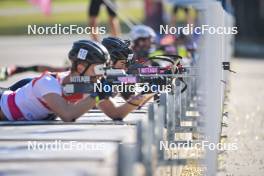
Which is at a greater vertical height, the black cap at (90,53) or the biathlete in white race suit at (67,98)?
the black cap at (90,53)

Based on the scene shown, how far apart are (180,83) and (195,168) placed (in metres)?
0.86

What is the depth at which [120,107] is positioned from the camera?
888cm

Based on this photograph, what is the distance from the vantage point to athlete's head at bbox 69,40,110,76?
8672 mm

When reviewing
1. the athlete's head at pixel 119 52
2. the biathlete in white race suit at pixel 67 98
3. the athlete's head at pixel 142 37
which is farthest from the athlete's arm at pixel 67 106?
the athlete's head at pixel 142 37

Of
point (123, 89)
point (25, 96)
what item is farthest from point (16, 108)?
point (123, 89)

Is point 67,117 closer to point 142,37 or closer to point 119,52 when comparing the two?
point 119,52

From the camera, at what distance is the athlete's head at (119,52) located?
31.0 feet

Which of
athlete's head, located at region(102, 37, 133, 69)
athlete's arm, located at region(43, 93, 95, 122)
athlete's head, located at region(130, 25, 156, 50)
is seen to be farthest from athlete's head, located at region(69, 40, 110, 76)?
athlete's head, located at region(130, 25, 156, 50)

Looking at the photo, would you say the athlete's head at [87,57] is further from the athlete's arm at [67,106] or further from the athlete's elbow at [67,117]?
the athlete's elbow at [67,117]
